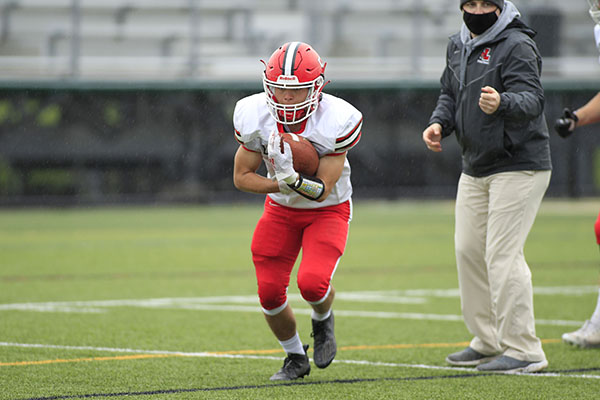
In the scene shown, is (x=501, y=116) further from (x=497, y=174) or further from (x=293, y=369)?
(x=293, y=369)

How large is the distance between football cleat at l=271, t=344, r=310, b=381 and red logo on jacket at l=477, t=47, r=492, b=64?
6.13 feet

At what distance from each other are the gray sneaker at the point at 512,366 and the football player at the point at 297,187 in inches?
34.1

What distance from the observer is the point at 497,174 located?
4863mm

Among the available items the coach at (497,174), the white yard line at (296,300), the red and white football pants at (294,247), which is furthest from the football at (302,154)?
the white yard line at (296,300)

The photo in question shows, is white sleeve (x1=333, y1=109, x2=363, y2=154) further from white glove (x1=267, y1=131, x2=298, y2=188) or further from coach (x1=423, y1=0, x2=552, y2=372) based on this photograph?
coach (x1=423, y1=0, x2=552, y2=372)

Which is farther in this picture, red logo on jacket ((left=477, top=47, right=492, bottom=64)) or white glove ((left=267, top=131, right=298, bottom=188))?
red logo on jacket ((left=477, top=47, right=492, bottom=64))

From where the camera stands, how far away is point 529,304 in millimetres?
4781

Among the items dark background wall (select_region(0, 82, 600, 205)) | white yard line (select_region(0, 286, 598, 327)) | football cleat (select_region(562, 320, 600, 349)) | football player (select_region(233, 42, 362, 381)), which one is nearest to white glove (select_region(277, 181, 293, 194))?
football player (select_region(233, 42, 362, 381))

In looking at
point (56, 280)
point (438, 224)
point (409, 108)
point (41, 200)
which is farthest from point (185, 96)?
point (56, 280)

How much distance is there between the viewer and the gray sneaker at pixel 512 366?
4.69m

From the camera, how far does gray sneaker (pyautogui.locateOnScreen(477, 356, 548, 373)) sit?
4691mm

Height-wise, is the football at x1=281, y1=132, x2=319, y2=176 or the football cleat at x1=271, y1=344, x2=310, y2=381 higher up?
the football at x1=281, y1=132, x2=319, y2=176

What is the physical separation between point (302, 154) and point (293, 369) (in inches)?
43.6

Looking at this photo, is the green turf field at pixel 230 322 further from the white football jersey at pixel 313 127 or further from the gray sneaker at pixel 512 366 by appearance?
the white football jersey at pixel 313 127
